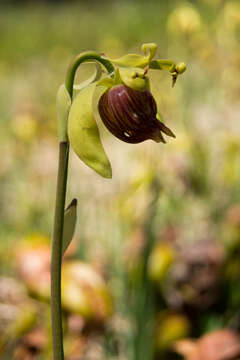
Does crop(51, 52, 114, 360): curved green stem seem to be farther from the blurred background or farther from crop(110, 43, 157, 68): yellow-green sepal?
the blurred background

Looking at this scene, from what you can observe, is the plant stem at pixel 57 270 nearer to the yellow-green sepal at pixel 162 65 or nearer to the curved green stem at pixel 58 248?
the curved green stem at pixel 58 248

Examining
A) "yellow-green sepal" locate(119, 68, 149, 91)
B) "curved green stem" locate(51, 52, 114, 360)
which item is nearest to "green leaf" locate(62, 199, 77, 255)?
"curved green stem" locate(51, 52, 114, 360)

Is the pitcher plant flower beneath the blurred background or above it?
above

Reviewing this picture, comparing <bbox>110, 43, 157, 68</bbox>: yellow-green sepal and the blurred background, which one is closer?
<bbox>110, 43, 157, 68</bbox>: yellow-green sepal

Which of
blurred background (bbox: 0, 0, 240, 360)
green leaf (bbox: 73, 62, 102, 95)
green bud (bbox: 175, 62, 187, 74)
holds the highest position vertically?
green bud (bbox: 175, 62, 187, 74)

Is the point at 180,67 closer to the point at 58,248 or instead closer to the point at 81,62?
the point at 81,62

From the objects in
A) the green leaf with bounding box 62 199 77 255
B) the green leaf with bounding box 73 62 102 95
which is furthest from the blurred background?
the green leaf with bounding box 62 199 77 255

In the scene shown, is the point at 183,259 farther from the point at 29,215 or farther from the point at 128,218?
the point at 29,215
